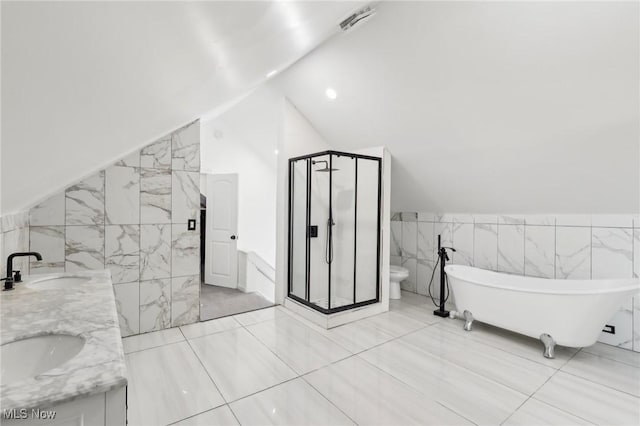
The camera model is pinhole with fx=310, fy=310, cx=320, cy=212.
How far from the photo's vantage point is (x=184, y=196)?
332 centimetres

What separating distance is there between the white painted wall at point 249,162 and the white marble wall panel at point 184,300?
187cm

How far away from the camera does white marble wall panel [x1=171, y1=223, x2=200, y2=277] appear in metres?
3.28

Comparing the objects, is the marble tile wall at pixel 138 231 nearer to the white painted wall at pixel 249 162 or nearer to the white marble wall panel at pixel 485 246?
the white painted wall at pixel 249 162

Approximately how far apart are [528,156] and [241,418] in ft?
10.4

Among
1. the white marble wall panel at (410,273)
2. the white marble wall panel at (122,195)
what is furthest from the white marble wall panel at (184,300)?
the white marble wall panel at (410,273)

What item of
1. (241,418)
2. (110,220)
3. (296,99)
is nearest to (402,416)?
(241,418)

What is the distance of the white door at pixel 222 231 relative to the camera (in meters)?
5.07

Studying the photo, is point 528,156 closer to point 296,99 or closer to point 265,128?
point 296,99

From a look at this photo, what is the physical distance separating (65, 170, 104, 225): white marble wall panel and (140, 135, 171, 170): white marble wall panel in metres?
0.39

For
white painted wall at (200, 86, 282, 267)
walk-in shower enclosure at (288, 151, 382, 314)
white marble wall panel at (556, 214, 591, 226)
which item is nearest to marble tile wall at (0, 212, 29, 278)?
walk-in shower enclosure at (288, 151, 382, 314)

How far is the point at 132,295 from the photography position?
3.07 metres

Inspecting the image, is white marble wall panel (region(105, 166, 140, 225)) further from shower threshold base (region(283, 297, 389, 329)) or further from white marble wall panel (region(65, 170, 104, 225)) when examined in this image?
shower threshold base (region(283, 297, 389, 329))

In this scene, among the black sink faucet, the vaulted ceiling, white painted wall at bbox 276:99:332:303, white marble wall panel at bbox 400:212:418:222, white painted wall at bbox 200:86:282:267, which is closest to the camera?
the vaulted ceiling

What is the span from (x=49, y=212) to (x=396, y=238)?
4.31 metres
